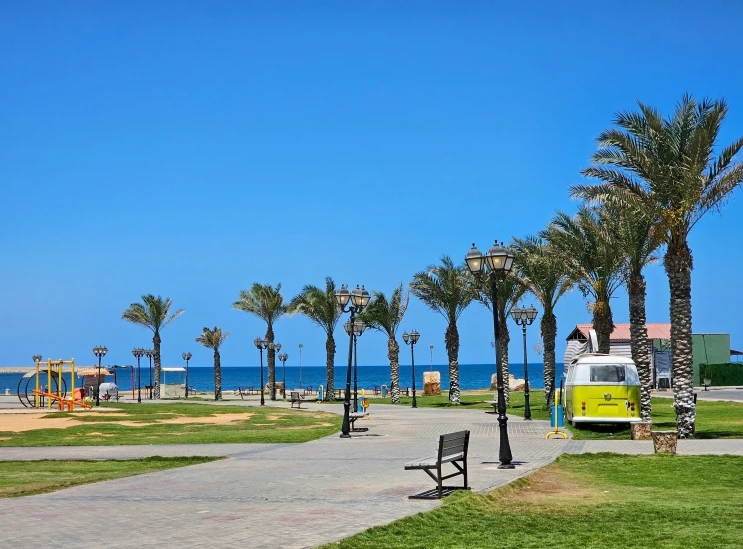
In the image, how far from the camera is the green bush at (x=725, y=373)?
6019cm

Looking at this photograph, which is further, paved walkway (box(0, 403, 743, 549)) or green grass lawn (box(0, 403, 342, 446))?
green grass lawn (box(0, 403, 342, 446))

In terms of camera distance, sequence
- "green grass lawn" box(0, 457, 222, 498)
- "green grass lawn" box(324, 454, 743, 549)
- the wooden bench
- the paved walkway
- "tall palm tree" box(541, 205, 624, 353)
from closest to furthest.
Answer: "green grass lawn" box(324, 454, 743, 549) < the paved walkway < the wooden bench < "green grass lawn" box(0, 457, 222, 498) < "tall palm tree" box(541, 205, 624, 353)

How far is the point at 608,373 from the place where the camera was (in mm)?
24484

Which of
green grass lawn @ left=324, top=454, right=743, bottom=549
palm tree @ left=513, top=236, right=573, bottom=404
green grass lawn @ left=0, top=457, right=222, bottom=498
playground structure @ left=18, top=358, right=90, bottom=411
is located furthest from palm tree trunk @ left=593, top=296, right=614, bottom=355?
playground structure @ left=18, top=358, right=90, bottom=411

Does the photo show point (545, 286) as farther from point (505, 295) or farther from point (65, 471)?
point (65, 471)

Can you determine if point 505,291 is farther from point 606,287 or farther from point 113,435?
point 113,435

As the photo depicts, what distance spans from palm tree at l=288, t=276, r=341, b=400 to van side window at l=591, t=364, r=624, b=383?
Result: 29567 mm

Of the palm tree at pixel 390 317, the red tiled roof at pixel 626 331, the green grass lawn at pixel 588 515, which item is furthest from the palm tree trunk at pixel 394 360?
the green grass lawn at pixel 588 515

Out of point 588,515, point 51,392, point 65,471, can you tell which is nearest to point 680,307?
point 588,515

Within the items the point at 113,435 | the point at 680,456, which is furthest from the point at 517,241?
the point at 680,456

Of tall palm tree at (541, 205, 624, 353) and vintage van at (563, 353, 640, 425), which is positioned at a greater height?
tall palm tree at (541, 205, 624, 353)

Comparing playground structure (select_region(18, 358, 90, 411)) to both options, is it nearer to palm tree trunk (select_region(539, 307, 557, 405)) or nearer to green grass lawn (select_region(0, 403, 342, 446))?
green grass lawn (select_region(0, 403, 342, 446))

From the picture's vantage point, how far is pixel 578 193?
2488cm

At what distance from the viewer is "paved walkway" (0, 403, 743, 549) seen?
932cm
